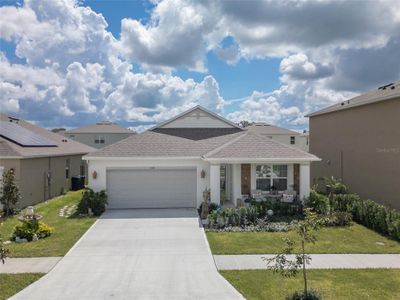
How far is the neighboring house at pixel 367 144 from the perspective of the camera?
16906mm

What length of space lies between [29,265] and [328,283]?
834 cm

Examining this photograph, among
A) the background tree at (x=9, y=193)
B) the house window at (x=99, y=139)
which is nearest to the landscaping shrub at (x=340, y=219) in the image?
the background tree at (x=9, y=193)

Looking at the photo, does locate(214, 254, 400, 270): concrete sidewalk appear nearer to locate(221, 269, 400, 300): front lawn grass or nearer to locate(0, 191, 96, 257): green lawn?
locate(221, 269, 400, 300): front lawn grass

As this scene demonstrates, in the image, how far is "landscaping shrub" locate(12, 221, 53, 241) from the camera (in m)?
13.1

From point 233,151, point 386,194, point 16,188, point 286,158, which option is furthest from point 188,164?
point 386,194

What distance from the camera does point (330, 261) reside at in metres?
10.8

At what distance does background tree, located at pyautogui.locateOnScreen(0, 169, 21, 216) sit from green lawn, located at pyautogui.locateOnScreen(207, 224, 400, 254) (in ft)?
33.2

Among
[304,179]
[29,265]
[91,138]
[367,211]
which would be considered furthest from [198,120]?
[91,138]

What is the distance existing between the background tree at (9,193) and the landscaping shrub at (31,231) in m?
4.61

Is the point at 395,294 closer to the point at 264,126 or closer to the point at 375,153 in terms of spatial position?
the point at 375,153

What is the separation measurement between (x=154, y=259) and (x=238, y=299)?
3679mm

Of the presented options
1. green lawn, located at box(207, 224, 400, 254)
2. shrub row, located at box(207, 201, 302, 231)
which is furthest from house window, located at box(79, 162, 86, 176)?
green lawn, located at box(207, 224, 400, 254)

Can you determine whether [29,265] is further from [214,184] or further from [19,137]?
[19,137]

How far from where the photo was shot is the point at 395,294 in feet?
27.8
